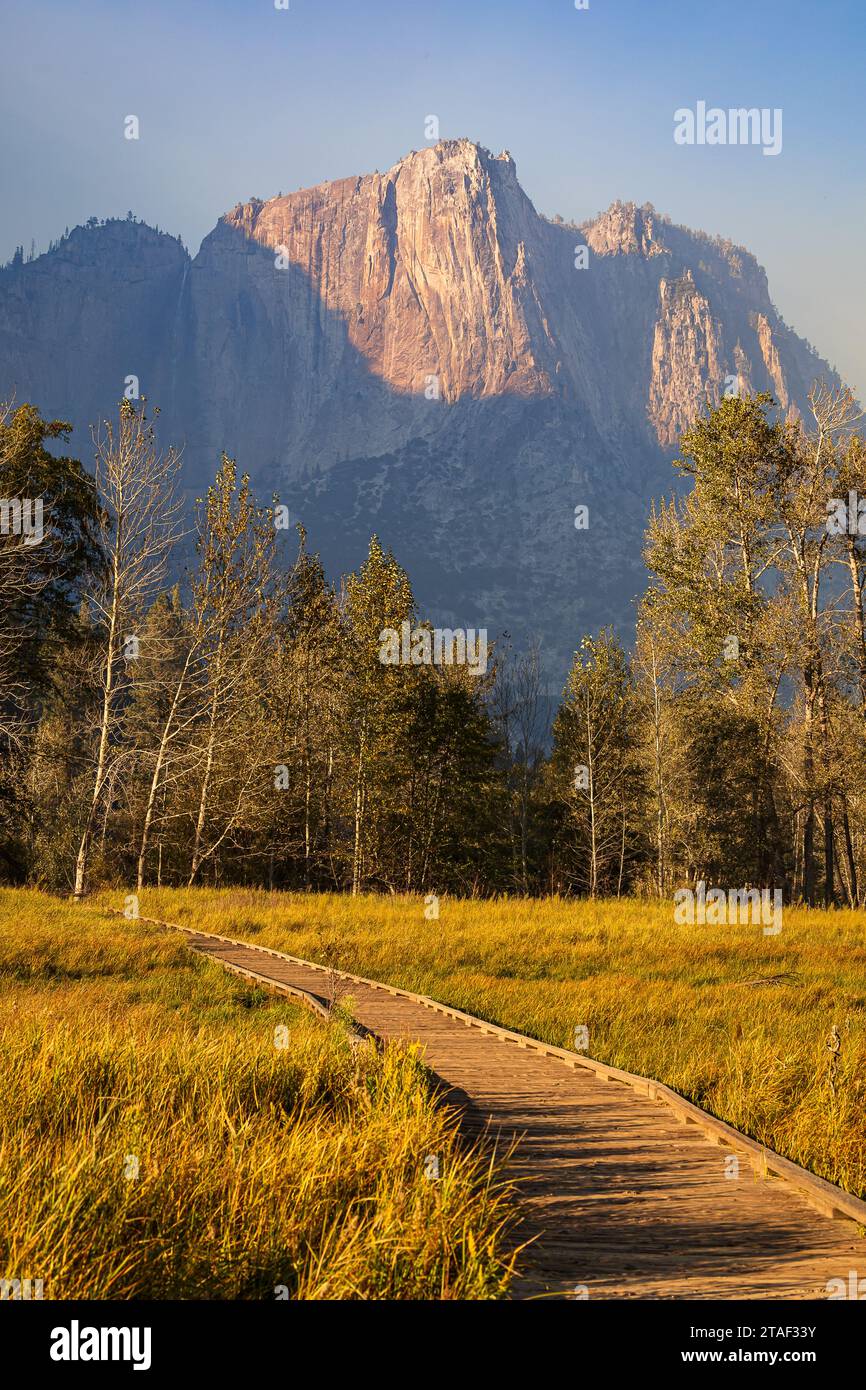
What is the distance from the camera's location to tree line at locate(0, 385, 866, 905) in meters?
29.1

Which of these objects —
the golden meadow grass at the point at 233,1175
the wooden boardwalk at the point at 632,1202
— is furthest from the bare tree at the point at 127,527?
the wooden boardwalk at the point at 632,1202

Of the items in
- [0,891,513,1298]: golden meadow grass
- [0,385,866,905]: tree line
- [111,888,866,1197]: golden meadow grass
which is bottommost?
[111,888,866,1197]: golden meadow grass

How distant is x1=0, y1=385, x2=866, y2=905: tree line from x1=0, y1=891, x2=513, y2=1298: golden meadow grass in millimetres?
19234

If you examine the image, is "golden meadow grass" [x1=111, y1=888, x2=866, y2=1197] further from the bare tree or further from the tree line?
the bare tree

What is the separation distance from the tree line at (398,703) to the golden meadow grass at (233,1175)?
1923 cm

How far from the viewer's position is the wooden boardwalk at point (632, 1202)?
17.1ft

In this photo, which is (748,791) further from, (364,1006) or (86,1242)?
(86,1242)

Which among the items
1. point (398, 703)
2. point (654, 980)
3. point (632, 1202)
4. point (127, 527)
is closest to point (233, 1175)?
point (632, 1202)

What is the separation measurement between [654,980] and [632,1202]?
1100 centimetres

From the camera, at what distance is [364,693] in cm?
3797

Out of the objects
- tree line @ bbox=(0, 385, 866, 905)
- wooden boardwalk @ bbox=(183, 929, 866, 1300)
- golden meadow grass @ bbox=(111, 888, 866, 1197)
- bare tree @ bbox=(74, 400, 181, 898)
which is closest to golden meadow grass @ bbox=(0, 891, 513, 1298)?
wooden boardwalk @ bbox=(183, 929, 866, 1300)

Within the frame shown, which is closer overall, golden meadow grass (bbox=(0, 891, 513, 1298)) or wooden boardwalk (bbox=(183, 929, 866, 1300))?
golden meadow grass (bbox=(0, 891, 513, 1298))

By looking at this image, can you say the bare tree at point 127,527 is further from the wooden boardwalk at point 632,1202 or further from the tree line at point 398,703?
the wooden boardwalk at point 632,1202
